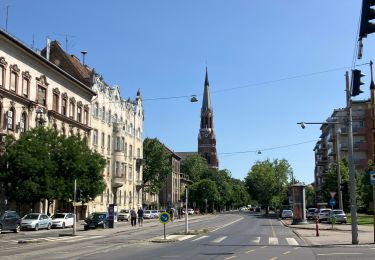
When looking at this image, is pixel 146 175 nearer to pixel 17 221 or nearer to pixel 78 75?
pixel 78 75

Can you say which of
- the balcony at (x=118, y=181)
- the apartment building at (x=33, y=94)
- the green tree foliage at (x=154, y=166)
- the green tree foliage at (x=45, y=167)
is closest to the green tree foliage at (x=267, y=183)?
the green tree foliage at (x=154, y=166)

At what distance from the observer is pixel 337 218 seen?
51.7 meters

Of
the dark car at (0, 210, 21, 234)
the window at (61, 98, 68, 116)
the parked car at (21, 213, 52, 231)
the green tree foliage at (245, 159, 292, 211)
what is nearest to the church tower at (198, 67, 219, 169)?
the green tree foliage at (245, 159, 292, 211)

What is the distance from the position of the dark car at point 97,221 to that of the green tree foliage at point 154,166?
56467 millimetres

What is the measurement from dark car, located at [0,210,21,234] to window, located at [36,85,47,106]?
670 inches

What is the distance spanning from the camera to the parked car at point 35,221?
1574 inches

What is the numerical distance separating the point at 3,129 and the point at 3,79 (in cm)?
428

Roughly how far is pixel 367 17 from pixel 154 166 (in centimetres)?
9280

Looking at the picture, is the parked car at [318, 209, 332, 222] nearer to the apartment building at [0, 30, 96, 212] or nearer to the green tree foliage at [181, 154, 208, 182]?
the apartment building at [0, 30, 96, 212]

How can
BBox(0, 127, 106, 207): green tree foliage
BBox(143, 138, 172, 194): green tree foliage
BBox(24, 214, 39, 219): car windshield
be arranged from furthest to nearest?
BBox(143, 138, 172, 194): green tree foliage, BBox(0, 127, 106, 207): green tree foliage, BBox(24, 214, 39, 219): car windshield

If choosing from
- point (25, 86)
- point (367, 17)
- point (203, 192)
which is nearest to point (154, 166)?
point (203, 192)

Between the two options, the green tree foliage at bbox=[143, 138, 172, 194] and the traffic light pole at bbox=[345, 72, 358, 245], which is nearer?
the traffic light pole at bbox=[345, 72, 358, 245]

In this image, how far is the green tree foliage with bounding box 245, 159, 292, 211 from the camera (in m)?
115

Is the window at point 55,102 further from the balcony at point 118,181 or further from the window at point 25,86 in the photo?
the balcony at point 118,181
